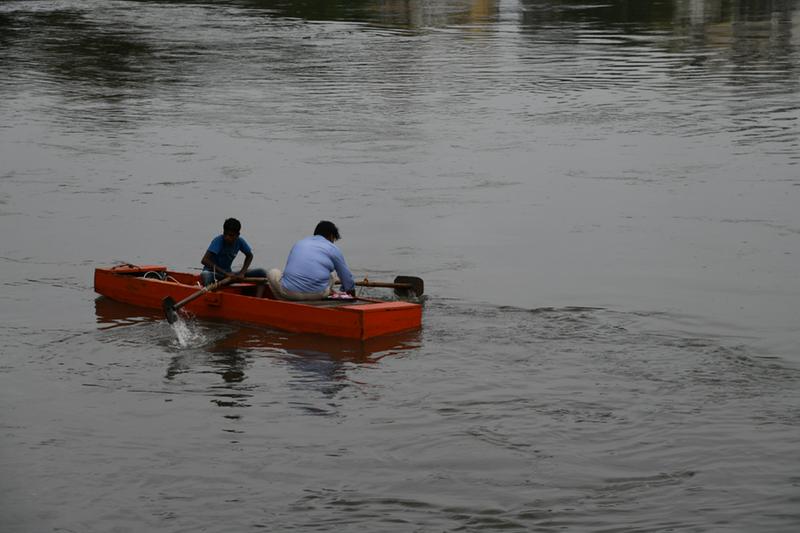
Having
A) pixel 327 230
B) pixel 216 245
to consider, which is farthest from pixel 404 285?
pixel 216 245

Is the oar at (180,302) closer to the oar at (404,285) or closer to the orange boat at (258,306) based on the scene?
A: the orange boat at (258,306)

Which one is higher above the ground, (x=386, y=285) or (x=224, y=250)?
(x=224, y=250)

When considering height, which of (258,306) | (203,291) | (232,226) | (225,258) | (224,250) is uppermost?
(232,226)

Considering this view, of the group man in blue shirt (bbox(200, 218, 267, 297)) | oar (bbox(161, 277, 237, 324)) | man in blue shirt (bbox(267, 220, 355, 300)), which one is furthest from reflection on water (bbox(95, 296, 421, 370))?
man in blue shirt (bbox(200, 218, 267, 297))

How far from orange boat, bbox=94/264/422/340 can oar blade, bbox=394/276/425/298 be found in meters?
0.86

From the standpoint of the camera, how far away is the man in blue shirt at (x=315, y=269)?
51.2 ft

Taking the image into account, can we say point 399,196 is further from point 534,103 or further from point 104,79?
point 104,79

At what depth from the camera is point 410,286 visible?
16.7 meters

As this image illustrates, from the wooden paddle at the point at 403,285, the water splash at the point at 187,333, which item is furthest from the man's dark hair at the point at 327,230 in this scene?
the water splash at the point at 187,333

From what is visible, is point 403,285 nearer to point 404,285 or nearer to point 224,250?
point 404,285

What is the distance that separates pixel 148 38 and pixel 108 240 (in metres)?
25.4

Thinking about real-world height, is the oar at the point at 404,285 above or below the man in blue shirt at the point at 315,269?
below

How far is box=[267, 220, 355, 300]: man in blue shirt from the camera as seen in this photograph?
15602 millimetres

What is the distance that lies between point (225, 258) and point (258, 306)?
1109 mm
